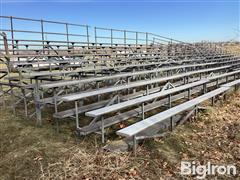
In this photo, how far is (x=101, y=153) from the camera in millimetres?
2979

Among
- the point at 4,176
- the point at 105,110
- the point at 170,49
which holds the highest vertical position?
the point at 170,49

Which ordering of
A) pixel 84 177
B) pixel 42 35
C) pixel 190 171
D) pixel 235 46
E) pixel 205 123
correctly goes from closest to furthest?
pixel 84 177, pixel 190 171, pixel 205 123, pixel 42 35, pixel 235 46

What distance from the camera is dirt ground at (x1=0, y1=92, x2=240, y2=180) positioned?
2643 mm

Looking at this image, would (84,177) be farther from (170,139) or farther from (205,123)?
(205,123)

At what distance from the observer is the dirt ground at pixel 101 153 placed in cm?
264

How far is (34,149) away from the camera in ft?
10.4

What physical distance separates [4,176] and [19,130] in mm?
1290

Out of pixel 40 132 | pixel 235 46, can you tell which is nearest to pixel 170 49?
pixel 40 132

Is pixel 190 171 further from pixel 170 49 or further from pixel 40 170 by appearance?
pixel 170 49

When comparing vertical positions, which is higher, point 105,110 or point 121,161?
point 105,110

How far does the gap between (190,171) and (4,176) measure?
6.87 ft

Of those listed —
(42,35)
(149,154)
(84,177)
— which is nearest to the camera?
(84,177)

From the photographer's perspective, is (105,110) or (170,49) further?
(170,49)

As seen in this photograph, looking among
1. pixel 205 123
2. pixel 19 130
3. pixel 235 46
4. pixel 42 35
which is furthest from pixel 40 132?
pixel 235 46
